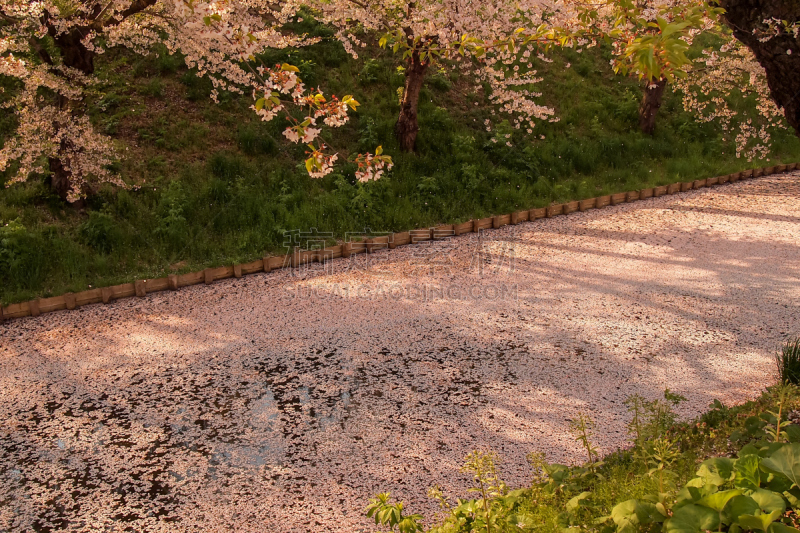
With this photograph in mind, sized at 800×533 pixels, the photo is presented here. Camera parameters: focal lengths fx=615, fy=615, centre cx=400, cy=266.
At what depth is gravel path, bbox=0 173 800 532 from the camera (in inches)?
168

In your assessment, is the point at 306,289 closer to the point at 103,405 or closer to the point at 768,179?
the point at 103,405

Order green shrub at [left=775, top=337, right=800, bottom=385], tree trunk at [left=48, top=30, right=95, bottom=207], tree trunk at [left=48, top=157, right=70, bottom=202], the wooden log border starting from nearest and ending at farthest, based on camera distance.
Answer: green shrub at [left=775, top=337, right=800, bottom=385]
the wooden log border
tree trunk at [left=48, top=30, right=95, bottom=207]
tree trunk at [left=48, top=157, right=70, bottom=202]

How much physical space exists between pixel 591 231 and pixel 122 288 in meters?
7.14

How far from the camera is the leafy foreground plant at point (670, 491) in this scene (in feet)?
6.35

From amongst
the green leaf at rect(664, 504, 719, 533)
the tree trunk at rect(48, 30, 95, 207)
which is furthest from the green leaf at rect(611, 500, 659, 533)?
the tree trunk at rect(48, 30, 95, 207)

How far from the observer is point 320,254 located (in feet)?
29.5

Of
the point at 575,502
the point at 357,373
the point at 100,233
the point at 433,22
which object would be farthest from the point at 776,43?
the point at 100,233

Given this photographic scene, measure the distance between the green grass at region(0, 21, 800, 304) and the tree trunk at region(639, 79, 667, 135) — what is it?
0.89 ft

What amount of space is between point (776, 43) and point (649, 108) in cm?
1082

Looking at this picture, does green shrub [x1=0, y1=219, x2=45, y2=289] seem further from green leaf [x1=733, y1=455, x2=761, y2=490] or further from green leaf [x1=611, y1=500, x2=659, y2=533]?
green leaf [x1=733, y1=455, x2=761, y2=490]

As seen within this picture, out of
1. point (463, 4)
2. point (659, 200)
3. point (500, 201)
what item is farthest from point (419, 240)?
point (659, 200)

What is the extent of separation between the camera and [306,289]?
26.2 ft

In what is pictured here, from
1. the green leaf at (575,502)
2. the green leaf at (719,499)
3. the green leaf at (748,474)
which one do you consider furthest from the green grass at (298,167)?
the green leaf at (719,499)

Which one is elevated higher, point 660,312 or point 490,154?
point 490,154
